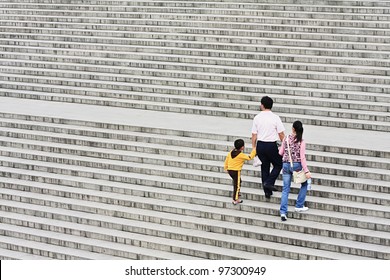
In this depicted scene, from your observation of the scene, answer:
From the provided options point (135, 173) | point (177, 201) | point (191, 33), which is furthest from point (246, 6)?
point (177, 201)

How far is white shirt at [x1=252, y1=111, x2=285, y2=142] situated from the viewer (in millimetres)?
12719

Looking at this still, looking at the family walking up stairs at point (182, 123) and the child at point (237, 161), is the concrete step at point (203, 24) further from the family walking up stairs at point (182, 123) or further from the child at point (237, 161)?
the child at point (237, 161)

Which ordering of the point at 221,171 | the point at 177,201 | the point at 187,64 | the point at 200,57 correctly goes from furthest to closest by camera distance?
the point at 200,57, the point at 187,64, the point at 221,171, the point at 177,201

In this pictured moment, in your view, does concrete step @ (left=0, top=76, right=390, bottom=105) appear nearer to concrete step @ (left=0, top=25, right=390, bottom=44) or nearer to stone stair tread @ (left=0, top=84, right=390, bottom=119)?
stone stair tread @ (left=0, top=84, right=390, bottom=119)

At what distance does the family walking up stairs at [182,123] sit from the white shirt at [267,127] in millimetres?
908

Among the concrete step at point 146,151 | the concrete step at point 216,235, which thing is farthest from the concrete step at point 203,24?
the concrete step at point 216,235

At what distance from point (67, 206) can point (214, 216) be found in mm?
2420

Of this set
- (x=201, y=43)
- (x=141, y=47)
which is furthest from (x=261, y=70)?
(x=141, y=47)

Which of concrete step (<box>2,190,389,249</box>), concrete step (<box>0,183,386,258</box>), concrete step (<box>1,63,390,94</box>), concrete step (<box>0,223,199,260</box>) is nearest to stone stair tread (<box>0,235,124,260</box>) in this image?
concrete step (<box>0,223,199,260</box>)

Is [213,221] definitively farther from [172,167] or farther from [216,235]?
[172,167]

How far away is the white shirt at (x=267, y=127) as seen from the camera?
12719 millimetres

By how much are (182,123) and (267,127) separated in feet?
10.7

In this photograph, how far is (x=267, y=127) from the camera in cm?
1270

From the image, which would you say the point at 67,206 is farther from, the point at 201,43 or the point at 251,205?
the point at 201,43
